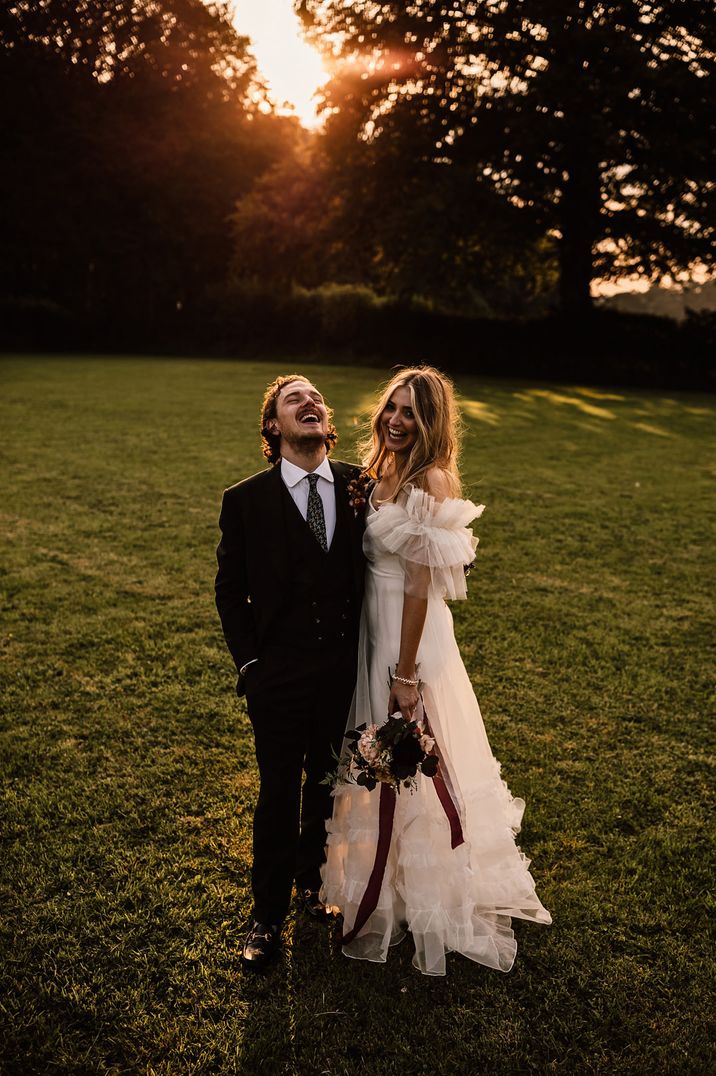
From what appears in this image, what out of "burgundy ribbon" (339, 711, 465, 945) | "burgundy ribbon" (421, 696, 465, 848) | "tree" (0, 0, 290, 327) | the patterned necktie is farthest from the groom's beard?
"tree" (0, 0, 290, 327)

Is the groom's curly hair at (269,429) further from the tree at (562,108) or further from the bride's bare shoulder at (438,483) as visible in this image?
the tree at (562,108)

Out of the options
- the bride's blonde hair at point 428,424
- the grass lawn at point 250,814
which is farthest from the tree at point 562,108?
the bride's blonde hair at point 428,424

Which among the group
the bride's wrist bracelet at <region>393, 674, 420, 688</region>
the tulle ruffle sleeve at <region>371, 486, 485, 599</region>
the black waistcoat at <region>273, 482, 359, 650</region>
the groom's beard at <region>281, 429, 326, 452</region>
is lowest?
the bride's wrist bracelet at <region>393, 674, 420, 688</region>

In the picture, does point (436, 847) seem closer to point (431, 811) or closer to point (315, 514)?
point (431, 811)

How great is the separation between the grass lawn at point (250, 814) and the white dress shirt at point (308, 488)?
1.86 metres

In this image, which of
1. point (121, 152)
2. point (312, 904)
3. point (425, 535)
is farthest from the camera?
point (121, 152)

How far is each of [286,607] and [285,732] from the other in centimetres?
52

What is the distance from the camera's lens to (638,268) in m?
28.9

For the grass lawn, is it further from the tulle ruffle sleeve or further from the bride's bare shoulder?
the bride's bare shoulder

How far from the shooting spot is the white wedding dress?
10.5ft

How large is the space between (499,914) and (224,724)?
2284 millimetres

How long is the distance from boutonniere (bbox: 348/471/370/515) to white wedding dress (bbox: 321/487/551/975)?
66mm

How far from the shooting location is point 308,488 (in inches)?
129

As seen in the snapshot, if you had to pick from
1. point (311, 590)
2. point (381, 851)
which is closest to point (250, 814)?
point (381, 851)
